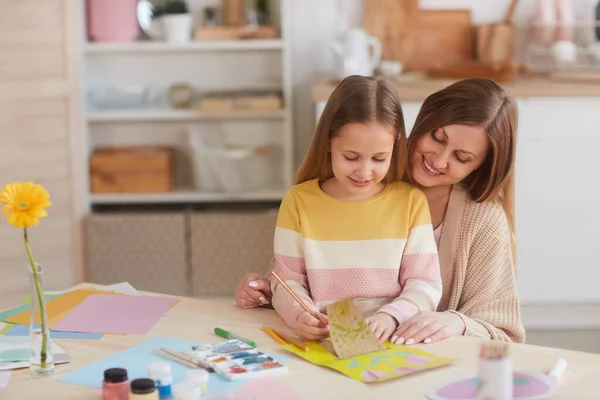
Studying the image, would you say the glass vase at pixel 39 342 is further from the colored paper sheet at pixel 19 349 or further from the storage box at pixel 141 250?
the storage box at pixel 141 250

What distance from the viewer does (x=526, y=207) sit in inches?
140

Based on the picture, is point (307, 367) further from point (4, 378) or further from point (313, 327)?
point (4, 378)

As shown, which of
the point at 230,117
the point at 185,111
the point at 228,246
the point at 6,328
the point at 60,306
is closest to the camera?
the point at 6,328

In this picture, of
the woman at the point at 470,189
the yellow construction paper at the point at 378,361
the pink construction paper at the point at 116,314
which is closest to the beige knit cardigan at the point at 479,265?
the woman at the point at 470,189

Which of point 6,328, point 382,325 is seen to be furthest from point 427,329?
point 6,328

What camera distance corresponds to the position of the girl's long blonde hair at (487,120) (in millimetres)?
1976

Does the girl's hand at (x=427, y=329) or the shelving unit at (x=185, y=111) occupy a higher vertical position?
the shelving unit at (x=185, y=111)

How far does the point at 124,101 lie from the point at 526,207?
1697 mm

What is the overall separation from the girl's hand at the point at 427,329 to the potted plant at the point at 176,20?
2.40 meters

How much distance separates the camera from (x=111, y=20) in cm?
382

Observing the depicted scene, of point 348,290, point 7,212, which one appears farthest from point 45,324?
point 348,290

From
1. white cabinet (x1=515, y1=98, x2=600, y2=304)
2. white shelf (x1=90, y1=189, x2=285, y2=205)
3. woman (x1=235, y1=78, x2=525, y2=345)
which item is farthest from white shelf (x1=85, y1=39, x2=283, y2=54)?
woman (x1=235, y1=78, x2=525, y2=345)

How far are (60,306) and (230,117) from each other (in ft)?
7.14

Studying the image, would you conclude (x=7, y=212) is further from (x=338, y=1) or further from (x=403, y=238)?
(x=338, y=1)
